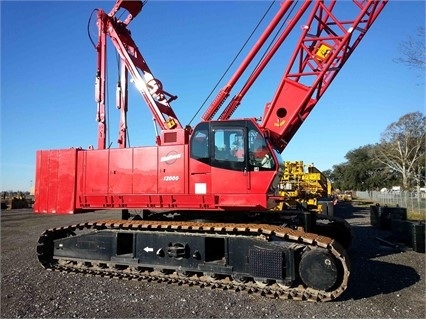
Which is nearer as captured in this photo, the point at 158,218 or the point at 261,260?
the point at 261,260

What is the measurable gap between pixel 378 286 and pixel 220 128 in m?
4.79

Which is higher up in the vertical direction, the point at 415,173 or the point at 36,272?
the point at 415,173

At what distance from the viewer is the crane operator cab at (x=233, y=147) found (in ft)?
27.1

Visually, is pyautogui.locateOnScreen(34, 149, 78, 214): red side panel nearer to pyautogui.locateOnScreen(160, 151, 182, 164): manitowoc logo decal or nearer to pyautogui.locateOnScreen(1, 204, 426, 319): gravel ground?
pyautogui.locateOnScreen(1, 204, 426, 319): gravel ground

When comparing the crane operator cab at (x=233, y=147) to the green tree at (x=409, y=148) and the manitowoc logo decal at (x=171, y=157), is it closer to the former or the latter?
the manitowoc logo decal at (x=171, y=157)

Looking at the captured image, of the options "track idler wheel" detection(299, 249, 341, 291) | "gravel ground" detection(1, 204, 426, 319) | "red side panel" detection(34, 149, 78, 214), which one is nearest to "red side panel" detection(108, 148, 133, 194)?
"red side panel" detection(34, 149, 78, 214)

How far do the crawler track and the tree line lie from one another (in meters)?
53.9

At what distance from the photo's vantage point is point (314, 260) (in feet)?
22.9

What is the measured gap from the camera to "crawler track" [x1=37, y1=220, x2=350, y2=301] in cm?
694

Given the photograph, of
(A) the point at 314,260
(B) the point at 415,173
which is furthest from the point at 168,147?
(B) the point at 415,173

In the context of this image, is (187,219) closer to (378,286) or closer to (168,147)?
(168,147)

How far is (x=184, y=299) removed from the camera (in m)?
6.88

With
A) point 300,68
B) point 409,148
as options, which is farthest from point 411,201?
point 409,148

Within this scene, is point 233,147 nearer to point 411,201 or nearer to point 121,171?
point 121,171
